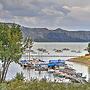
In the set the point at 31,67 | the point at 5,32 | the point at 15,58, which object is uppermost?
the point at 5,32

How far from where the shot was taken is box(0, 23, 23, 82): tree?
3007cm

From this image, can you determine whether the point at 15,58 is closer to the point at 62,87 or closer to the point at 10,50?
the point at 10,50

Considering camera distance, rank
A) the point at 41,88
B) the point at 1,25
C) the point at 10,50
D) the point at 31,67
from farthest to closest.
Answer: the point at 31,67, the point at 1,25, the point at 10,50, the point at 41,88

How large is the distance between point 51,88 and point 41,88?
253mm

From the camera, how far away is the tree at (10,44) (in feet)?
98.7

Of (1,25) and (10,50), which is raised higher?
(1,25)

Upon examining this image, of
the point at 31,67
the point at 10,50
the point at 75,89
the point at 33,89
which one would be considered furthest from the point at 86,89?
the point at 31,67

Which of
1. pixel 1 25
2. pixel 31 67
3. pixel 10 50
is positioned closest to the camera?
pixel 10 50

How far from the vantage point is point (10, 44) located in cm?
3091

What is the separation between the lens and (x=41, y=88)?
7.03 metres

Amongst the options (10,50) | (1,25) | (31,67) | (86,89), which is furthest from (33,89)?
(31,67)

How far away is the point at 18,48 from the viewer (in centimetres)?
3097

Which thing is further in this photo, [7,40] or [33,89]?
[7,40]

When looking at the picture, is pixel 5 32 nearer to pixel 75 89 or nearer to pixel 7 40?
pixel 7 40
